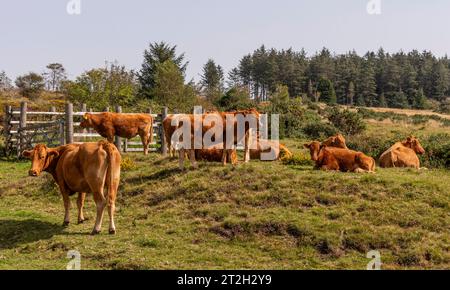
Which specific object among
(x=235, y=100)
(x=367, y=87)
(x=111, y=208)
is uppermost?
(x=367, y=87)

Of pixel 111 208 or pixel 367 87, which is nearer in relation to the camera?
pixel 111 208

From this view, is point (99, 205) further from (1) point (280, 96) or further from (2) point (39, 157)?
(1) point (280, 96)

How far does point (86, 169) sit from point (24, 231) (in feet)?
6.80

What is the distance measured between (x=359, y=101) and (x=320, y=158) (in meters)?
88.4

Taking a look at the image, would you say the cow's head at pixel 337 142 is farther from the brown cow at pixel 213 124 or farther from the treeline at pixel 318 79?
the treeline at pixel 318 79

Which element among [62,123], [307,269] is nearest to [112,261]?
[307,269]

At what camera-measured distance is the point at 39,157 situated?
1177 centimetres

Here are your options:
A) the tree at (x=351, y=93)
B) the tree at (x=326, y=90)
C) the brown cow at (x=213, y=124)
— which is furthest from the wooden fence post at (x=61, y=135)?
the tree at (x=351, y=93)

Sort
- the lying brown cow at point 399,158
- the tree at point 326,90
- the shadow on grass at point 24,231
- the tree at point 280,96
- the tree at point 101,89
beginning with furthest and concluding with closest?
1. the tree at point 326,90
2. the tree at point 280,96
3. the tree at point 101,89
4. the lying brown cow at point 399,158
5. the shadow on grass at point 24,231

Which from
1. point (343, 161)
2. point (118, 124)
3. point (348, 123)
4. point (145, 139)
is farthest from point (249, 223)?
point (348, 123)

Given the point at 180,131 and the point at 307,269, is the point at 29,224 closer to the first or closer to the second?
the point at 180,131

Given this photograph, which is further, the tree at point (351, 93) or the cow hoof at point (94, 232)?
the tree at point (351, 93)

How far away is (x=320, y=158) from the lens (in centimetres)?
1483

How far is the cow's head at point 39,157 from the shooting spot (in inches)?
457
